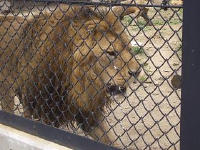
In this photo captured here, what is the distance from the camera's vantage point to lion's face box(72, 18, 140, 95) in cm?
333

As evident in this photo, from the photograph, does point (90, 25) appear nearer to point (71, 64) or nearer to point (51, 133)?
point (71, 64)

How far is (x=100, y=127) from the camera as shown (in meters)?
4.01

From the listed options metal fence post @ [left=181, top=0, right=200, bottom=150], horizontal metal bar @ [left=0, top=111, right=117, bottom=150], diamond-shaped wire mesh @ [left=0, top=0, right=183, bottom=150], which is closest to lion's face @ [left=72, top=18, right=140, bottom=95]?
diamond-shaped wire mesh @ [left=0, top=0, right=183, bottom=150]

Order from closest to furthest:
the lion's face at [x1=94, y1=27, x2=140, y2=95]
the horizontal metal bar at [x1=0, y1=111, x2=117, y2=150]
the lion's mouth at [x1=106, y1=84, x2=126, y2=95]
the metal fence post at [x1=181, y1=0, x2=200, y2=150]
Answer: the metal fence post at [x1=181, y1=0, x2=200, y2=150] < the horizontal metal bar at [x1=0, y1=111, x2=117, y2=150] < the lion's face at [x1=94, y1=27, x2=140, y2=95] < the lion's mouth at [x1=106, y1=84, x2=126, y2=95]

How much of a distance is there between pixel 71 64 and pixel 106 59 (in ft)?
1.29

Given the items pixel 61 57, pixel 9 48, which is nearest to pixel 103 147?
pixel 61 57

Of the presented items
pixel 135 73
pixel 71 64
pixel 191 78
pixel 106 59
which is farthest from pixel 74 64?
pixel 191 78

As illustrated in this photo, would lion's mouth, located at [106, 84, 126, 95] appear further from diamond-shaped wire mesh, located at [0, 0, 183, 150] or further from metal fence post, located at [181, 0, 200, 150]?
metal fence post, located at [181, 0, 200, 150]

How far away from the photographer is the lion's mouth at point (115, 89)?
3.44 metres

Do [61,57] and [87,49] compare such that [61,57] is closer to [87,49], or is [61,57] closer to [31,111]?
[87,49]

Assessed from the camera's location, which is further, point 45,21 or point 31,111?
point 31,111

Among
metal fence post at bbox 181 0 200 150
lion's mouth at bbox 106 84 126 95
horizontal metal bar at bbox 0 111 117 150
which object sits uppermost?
metal fence post at bbox 181 0 200 150

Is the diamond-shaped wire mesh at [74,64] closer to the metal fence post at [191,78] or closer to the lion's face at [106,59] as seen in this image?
the lion's face at [106,59]

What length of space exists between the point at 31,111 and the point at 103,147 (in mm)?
1457
